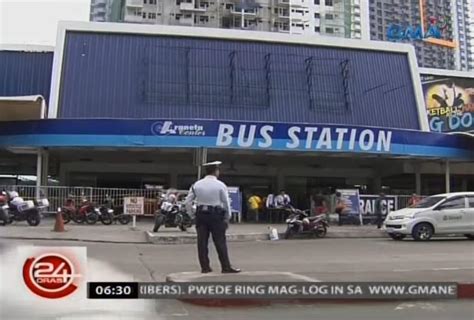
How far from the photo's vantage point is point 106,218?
2447 centimetres

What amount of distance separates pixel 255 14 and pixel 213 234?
104m

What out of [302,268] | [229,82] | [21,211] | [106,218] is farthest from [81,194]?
[302,268]

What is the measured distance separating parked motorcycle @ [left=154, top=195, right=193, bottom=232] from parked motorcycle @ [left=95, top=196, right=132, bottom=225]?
164 inches

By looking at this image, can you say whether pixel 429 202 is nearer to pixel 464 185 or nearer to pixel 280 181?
pixel 280 181

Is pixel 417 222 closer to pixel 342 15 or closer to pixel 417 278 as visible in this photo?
pixel 417 278

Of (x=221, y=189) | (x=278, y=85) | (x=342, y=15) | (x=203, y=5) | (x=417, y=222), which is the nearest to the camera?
(x=221, y=189)

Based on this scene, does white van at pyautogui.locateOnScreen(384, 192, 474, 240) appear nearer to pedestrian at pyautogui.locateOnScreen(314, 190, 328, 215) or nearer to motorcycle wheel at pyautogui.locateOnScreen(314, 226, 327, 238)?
motorcycle wheel at pyautogui.locateOnScreen(314, 226, 327, 238)

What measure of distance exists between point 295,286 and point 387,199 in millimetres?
18744

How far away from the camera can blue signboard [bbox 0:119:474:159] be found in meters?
27.0

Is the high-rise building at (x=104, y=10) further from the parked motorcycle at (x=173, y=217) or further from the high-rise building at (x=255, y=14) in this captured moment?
the parked motorcycle at (x=173, y=217)

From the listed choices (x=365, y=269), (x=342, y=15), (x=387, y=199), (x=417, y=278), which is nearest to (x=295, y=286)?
(x=417, y=278)

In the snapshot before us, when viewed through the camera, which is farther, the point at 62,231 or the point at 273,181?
the point at 273,181

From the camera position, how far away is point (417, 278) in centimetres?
979

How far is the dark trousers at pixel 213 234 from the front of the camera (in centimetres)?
934
